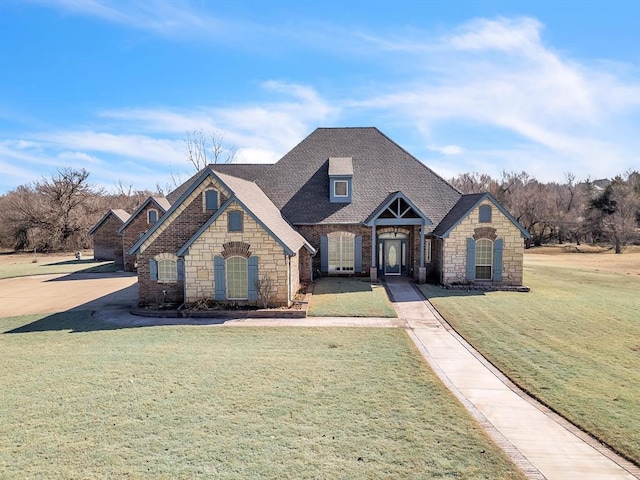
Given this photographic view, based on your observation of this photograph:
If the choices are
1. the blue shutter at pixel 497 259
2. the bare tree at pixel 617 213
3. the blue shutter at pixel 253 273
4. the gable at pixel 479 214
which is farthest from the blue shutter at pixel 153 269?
the bare tree at pixel 617 213

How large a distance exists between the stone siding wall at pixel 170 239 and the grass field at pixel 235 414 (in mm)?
5247

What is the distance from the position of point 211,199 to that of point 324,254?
28.6ft

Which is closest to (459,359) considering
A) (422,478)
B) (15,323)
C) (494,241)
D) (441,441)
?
(441,441)

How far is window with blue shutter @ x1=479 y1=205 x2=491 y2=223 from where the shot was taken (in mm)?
20359

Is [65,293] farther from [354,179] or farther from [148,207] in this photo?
[354,179]

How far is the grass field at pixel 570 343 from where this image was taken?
24.8ft

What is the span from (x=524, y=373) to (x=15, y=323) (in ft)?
59.3

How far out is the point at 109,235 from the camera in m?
34.5

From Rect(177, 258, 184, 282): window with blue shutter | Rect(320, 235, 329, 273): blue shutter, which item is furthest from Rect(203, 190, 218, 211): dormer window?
Rect(320, 235, 329, 273): blue shutter

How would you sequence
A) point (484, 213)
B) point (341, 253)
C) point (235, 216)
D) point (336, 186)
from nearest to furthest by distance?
point (235, 216)
point (484, 213)
point (341, 253)
point (336, 186)

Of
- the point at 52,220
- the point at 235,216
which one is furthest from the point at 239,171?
the point at 52,220

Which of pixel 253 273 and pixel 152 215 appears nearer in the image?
pixel 253 273

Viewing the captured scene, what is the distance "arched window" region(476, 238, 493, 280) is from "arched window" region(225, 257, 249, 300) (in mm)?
12698

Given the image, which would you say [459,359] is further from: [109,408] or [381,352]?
[109,408]
